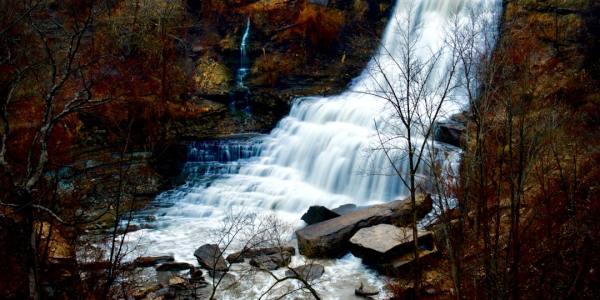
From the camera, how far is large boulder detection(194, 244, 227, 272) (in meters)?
13.9

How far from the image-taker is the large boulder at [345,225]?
14609 millimetres

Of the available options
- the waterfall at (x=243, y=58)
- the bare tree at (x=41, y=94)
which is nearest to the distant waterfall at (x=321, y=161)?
the waterfall at (x=243, y=58)

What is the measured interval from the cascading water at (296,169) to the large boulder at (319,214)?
2.81 feet

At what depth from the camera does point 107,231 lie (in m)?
16.4

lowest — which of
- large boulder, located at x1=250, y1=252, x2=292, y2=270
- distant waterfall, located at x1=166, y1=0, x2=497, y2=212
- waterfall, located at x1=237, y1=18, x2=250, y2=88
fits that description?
large boulder, located at x1=250, y1=252, x2=292, y2=270

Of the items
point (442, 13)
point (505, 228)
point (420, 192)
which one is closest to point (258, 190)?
point (420, 192)

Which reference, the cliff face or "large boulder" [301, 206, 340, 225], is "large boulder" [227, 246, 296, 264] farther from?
the cliff face

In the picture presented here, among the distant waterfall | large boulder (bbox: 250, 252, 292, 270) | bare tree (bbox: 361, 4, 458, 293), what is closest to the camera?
large boulder (bbox: 250, 252, 292, 270)

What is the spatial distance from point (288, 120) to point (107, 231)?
417 inches

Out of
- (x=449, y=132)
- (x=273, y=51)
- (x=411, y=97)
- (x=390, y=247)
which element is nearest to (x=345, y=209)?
(x=390, y=247)

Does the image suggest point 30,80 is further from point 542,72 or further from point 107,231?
point 542,72

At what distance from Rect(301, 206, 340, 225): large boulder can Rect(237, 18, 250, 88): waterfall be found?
450 inches

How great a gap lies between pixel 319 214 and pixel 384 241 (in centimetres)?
337

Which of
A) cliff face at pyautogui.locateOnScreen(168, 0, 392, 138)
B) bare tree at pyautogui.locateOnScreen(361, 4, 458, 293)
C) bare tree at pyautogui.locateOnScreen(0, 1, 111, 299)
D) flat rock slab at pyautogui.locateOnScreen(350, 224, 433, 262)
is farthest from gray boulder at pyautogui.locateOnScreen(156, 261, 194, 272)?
cliff face at pyautogui.locateOnScreen(168, 0, 392, 138)
